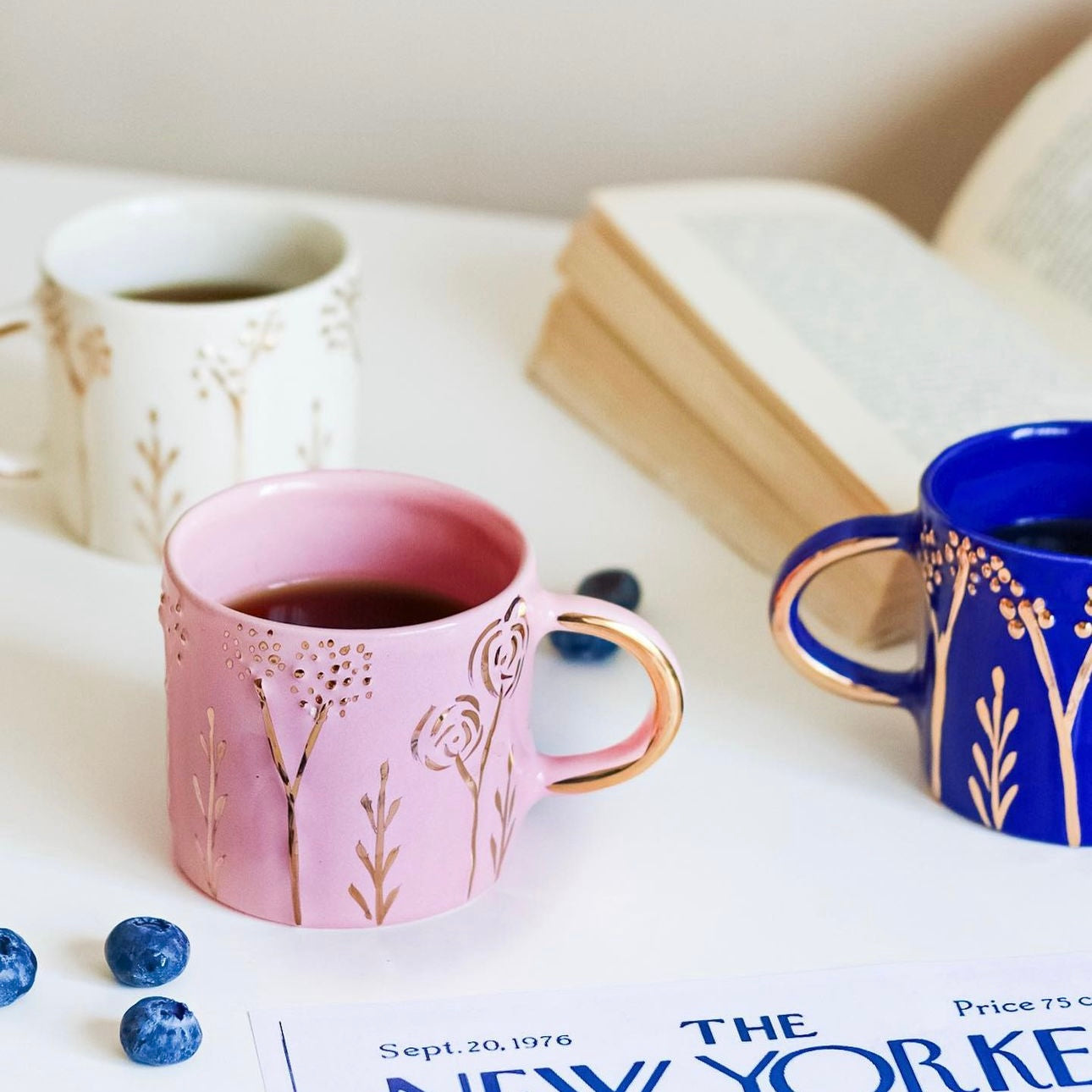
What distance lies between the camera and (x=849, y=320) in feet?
2.51

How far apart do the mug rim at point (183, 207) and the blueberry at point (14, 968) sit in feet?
0.84

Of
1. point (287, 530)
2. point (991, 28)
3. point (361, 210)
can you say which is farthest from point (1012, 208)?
point (287, 530)

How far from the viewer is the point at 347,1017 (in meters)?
0.45

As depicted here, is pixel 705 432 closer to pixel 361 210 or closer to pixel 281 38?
pixel 361 210

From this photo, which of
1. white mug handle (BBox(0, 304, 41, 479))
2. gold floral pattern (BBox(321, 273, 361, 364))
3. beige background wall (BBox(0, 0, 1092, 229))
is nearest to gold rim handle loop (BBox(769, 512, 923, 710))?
gold floral pattern (BBox(321, 273, 361, 364))

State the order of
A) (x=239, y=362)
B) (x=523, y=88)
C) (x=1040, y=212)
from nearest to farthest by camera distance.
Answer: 1. (x=239, y=362)
2. (x=1040, y=212)
3. (x=523, y=88)

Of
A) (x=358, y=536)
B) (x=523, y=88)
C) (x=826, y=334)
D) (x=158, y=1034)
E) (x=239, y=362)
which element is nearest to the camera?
(x=158, y=1034)

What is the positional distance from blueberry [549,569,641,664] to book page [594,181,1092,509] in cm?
9

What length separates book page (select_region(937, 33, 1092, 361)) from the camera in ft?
2.84

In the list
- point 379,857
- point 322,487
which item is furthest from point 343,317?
point 379,857

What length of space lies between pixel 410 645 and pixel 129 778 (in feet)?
0.49

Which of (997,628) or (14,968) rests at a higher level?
(997,628)

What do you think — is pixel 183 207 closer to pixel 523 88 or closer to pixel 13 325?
pixel 13 325

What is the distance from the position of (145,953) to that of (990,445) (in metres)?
0.32
